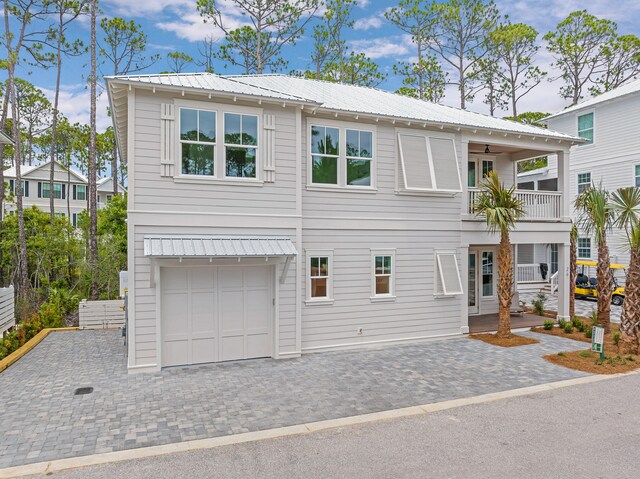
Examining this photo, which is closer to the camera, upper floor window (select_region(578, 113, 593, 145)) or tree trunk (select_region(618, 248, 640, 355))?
tree trunk (select_region(618, 248, 640, 355))

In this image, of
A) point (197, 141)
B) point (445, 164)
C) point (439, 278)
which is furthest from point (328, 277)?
point (445, 164)

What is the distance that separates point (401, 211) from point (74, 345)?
9450 mm

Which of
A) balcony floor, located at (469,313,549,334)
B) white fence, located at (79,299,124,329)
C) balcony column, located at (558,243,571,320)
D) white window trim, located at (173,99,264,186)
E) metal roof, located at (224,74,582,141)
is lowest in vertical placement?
balcony floor, located at (469,313,549,334)

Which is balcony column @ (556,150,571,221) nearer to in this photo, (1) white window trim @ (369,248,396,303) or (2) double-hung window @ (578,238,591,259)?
(1) white window trim @ (369,248,396,303)

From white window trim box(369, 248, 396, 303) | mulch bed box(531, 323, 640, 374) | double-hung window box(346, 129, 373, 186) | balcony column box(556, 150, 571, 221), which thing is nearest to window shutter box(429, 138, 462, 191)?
double-hung window box(346, 129, 373, 186)

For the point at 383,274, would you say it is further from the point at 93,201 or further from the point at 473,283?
the point at 93,201

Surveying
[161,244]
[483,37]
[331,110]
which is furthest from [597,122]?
[161,244]

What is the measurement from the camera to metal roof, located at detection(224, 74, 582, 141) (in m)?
11.2

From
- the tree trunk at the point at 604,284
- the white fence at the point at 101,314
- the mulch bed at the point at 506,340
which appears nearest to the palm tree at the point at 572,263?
the tree trunk at the point at 604,284

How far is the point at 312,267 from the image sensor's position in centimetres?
1048

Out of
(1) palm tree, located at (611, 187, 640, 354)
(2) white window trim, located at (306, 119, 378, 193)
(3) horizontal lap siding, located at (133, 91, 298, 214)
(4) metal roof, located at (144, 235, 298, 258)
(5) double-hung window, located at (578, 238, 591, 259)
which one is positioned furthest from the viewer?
(5) double-hung window, located at (578, 238, 591, 259)

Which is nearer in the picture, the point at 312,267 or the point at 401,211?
the point at 312,267

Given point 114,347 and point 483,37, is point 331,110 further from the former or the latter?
point 483,37

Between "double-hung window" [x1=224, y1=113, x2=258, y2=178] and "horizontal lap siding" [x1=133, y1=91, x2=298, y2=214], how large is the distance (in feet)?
0.73
